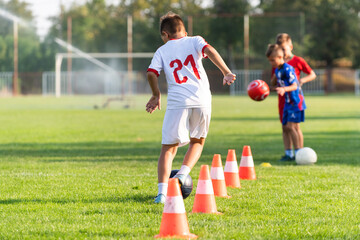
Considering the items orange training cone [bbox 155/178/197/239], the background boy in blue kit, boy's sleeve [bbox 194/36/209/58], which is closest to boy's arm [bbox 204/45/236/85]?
boy's sleeve [bbox 194/36/209/58]

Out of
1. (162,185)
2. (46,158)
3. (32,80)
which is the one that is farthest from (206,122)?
(32,80)

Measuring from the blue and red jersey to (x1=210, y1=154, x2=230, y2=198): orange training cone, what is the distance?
3.41 metres

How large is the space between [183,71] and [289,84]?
369cm

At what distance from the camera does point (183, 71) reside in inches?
223

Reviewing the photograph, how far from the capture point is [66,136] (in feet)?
44.5

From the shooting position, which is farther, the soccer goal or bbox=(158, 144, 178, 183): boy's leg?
the soccer goal

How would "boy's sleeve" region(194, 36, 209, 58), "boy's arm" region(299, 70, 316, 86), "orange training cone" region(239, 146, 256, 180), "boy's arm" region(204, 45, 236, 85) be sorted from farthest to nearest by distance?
"boy's arm" region(299, 70, 316, 86), "orange training cone" region(239, 146, 256, 180), "boy's sleeve" region(194, 36, 209, 58), "boy's arm" region(204, 45, 236, 85)

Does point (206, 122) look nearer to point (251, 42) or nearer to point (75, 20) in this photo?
point (75, 20)

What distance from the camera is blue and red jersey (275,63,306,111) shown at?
8984 millimetres

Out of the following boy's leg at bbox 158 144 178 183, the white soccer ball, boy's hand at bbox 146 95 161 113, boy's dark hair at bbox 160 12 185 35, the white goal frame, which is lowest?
the white soccer ball

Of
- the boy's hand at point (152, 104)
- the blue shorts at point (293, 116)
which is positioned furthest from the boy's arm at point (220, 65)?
the blue shorts at point (293, 116)

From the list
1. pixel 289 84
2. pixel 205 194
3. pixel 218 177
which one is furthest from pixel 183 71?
pixel 289 84

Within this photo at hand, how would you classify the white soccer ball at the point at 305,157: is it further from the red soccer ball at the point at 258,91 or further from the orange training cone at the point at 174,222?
the orange training cone at the point at 174,222

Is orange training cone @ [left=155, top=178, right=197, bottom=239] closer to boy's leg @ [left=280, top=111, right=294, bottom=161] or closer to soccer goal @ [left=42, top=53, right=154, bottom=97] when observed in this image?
boy's leg @ [left=280, top=111, right=294, bottom=161]
